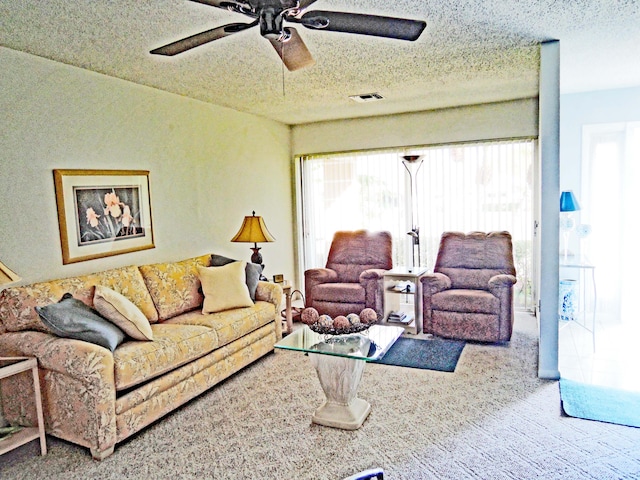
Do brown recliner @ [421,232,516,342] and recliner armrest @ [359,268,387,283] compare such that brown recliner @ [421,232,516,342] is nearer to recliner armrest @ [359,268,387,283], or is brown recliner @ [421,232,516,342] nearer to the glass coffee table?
recliner armrest @ [359,268,387,283]

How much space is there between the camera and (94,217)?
3754 mm

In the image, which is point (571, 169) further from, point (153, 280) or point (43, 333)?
point (43, 333)

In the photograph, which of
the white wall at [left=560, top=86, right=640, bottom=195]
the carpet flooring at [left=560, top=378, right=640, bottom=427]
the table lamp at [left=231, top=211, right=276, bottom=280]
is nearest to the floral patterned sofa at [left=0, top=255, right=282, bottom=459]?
the table lamp at [left=231, top=211, right=276, bottom=280]

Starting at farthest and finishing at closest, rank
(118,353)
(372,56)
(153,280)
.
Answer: (153,280)
(372,56)
(118,353)

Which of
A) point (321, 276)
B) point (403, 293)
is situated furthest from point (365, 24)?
point (321, 276)

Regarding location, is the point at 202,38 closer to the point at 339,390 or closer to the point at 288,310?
the point at 339,390

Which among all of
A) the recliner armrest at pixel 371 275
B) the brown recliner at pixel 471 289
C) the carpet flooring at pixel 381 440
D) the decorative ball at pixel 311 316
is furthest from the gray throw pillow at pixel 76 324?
the brown recliner at pixel 471 289

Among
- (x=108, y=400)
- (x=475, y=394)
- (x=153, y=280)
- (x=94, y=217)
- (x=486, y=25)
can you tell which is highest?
(x=486, y=25)

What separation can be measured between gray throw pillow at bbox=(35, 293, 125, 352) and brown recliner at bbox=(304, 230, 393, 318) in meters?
2.69

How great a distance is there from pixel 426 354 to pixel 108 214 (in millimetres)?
2993

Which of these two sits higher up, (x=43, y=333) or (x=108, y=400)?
(x=43, y=333)

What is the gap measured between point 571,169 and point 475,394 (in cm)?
322

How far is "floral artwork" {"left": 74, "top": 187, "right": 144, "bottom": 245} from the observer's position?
3660 mm

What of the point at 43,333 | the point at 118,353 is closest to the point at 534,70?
the point at 118,353
